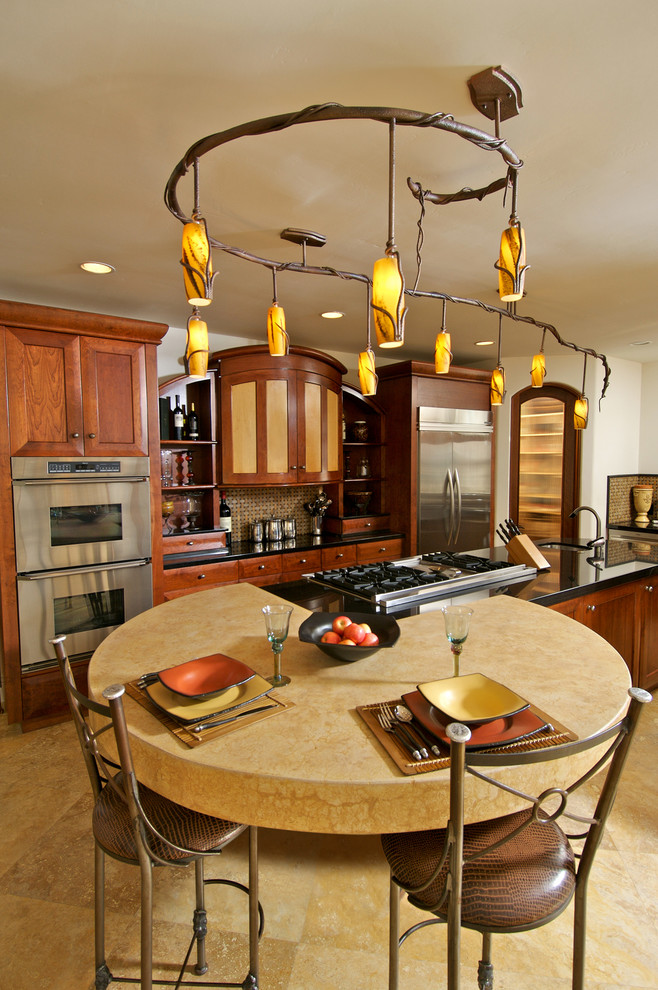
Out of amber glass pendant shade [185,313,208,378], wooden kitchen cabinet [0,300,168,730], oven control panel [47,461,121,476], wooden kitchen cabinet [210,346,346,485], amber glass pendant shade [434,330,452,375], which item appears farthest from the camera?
wooden kitchen cabinet [210,346,346,485]

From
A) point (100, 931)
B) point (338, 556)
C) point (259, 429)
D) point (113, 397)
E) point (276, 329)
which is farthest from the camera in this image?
point (338, 556)

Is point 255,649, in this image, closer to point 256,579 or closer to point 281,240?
point 281,240

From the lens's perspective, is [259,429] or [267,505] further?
[267,505]

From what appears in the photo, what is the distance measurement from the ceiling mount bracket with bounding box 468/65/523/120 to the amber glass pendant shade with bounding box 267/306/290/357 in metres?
0.86

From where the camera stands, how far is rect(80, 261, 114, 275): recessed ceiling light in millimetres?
2551

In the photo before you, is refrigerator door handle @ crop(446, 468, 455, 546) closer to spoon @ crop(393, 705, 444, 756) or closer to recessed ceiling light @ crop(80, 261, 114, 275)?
recessed ceiling light @ crop(80, 261, 114, 275)

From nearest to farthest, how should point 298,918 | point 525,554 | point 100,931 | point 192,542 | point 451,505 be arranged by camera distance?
point 100,931 < point 298,918 < point 525,554 < point 192,542 < point 451,505

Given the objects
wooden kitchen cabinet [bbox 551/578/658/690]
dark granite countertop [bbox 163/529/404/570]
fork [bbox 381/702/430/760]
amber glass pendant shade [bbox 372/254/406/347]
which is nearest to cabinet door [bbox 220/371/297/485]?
dark granite countertop [bbox 163/529/404/570]

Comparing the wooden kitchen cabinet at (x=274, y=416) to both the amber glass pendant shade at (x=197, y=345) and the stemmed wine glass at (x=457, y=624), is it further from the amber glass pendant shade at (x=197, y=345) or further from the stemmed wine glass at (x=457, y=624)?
the stemmed wine glass at (x=457, y=624)

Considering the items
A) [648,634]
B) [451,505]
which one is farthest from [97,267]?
[648,634]

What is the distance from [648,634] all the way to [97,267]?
12.5 feet

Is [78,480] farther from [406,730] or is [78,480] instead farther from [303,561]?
[406,730]

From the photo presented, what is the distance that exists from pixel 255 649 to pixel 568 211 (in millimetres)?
2116

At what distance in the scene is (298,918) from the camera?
1.65 metres
